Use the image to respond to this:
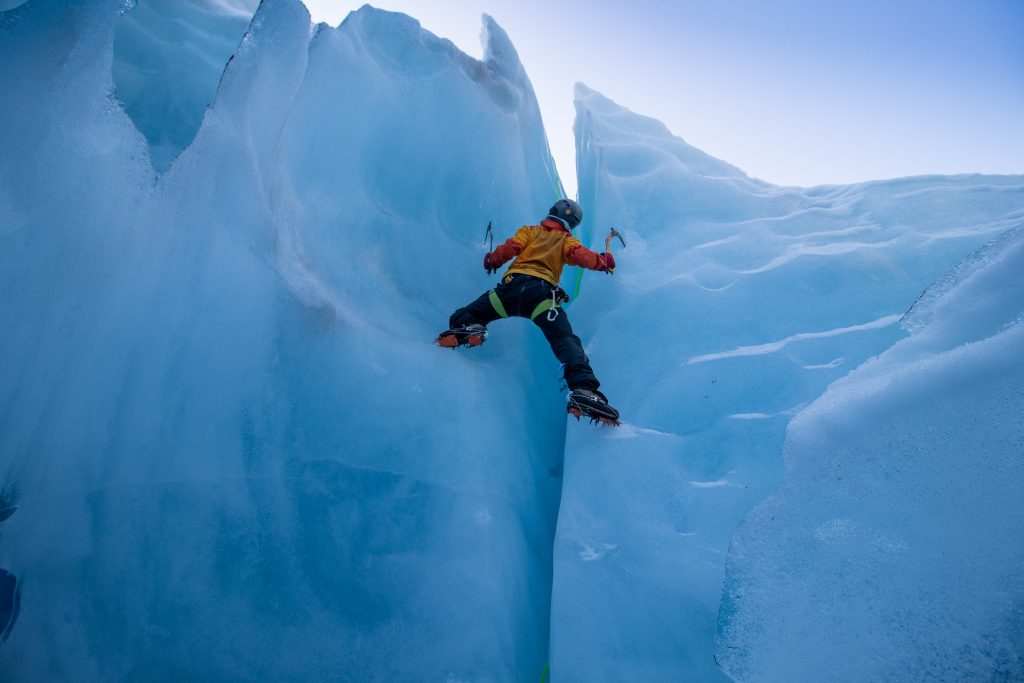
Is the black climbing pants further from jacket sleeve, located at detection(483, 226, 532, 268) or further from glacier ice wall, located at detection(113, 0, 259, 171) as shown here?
glacier ice wall, located at detection(113, 0, 259, 171)

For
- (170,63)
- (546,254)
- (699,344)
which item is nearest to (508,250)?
(546,254)

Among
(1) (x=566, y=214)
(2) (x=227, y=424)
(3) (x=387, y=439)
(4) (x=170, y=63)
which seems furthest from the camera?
(4) (x=170, y=63)

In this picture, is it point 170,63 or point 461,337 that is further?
point 170,63

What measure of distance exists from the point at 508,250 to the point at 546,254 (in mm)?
238

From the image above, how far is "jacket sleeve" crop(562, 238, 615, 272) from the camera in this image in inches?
129

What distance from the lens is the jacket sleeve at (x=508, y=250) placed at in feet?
10.8

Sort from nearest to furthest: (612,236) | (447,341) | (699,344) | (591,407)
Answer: (591,407)
(447,341)
(699,344)
(612,236)

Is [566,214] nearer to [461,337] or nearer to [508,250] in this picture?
[508,250]

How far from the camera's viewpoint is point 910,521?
1.72m

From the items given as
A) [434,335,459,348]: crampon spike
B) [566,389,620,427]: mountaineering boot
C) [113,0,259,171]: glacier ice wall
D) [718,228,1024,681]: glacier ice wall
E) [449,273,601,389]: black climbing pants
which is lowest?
[718,228,1024,681]: glacier ice wall

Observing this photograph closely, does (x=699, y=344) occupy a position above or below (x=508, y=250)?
below

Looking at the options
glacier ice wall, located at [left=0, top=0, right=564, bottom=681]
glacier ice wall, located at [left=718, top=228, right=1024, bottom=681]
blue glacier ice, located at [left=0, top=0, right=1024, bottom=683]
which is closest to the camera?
glacier ice wall, located at [left=718, top=228, right=1024, bottom=681]

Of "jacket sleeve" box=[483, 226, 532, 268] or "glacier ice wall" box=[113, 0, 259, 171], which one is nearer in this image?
"jacket sleeve" box=[483, 226, 532, 268]

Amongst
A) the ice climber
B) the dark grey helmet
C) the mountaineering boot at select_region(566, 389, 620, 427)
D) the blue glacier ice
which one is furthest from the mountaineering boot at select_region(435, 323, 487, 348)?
the dark grey helmet
